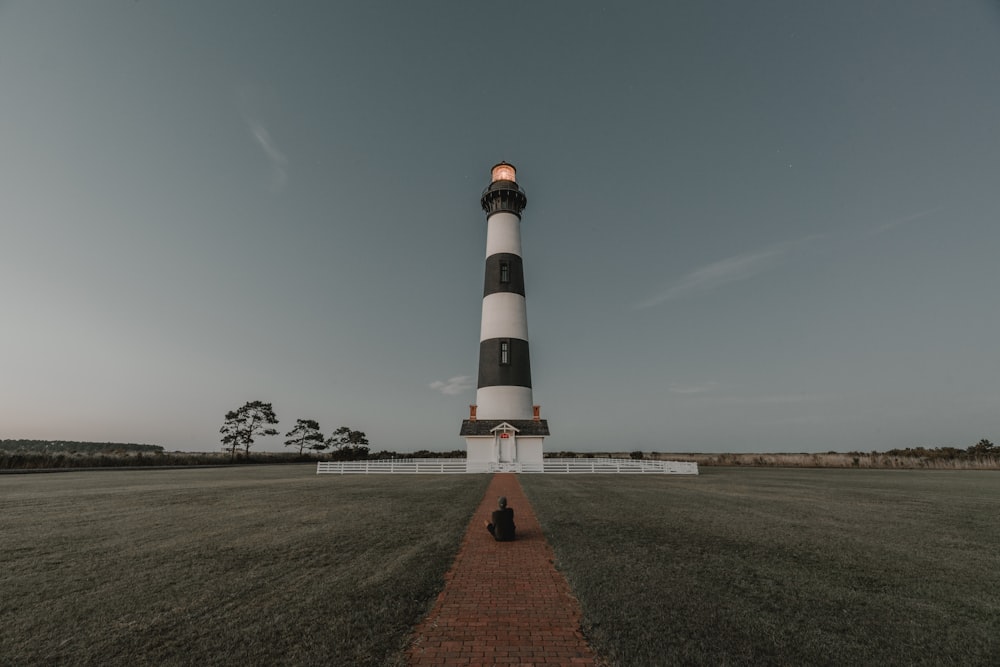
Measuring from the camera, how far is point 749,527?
36.3 feet

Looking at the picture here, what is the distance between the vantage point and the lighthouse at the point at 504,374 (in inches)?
1220

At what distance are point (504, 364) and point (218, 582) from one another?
25676 mm

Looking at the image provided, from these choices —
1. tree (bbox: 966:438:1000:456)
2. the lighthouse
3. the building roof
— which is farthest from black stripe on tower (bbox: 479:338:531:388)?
tree (bbox: 966:438:1000:456)

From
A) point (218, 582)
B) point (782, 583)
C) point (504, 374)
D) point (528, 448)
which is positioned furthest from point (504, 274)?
point (218, 582)

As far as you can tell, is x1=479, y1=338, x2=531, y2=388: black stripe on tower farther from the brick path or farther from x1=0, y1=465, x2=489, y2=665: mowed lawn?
the brick path

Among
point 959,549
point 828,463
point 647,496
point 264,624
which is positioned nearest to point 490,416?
point 647,496

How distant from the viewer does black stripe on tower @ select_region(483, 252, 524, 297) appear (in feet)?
110

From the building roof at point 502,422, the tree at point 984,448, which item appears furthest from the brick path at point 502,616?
the tree at point 984,448

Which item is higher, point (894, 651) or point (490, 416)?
point (490, 416)

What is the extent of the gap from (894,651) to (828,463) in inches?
1990

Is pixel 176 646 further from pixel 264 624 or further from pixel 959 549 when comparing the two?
pixel 959 549

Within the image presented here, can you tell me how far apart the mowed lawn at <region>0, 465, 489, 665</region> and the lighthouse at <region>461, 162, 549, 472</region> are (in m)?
17.6

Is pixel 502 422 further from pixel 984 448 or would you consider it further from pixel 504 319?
pixel 984 448

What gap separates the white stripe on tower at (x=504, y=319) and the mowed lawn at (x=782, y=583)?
17818 millimetres
